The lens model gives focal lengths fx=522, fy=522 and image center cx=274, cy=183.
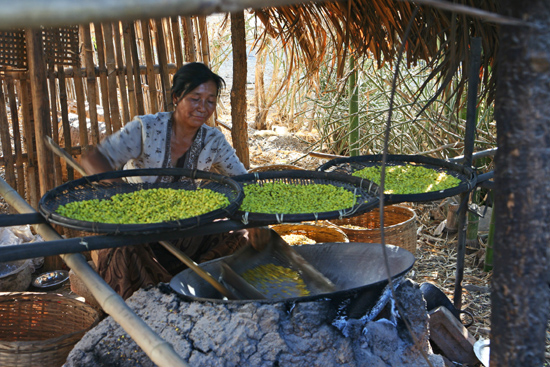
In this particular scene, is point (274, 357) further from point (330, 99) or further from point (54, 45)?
point (330, 99)

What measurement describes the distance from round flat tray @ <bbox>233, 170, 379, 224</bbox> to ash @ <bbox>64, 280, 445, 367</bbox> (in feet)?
1.00

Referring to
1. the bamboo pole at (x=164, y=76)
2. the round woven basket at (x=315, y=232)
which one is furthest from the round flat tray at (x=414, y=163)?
the bamboo pole at (x=164, y=76)

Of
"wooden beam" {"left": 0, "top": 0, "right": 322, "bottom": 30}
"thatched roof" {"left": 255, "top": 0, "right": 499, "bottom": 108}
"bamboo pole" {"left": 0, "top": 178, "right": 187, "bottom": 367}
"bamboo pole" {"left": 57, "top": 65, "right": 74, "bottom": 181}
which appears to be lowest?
"bamboo pole" {"left": 0, "top": 178, "right": 187, "bottom": 367}

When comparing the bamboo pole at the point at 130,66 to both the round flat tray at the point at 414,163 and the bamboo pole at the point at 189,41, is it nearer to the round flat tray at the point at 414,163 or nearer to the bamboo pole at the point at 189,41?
the bamboo pole at the point at 189,41

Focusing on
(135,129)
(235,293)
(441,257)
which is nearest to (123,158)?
(135,129)

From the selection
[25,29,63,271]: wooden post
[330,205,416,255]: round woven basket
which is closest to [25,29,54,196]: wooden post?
[25,29,63,271]: wooden post

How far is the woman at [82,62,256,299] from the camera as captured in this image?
262 cm

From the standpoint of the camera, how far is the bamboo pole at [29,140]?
3.65m

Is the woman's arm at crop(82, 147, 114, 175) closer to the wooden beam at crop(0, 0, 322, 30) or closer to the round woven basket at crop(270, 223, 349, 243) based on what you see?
the round woven basket at crop(270, 223, 349, 243)

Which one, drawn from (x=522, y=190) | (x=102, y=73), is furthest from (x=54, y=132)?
(x=522, y=190)

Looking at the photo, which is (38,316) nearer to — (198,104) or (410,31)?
(198,104)

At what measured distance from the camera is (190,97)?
2.78 metres

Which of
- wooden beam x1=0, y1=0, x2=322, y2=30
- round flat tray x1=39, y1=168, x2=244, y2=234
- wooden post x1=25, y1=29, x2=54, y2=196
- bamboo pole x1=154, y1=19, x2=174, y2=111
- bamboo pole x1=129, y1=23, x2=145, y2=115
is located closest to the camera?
wooden beam x1=0, y1=0, x2=322, y2=30

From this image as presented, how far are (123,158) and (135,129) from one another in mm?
171
